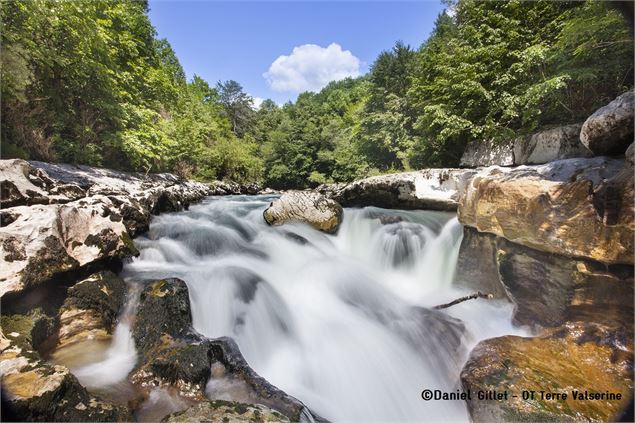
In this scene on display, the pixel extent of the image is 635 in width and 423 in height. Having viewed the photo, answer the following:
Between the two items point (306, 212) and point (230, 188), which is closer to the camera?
point (306, 212)

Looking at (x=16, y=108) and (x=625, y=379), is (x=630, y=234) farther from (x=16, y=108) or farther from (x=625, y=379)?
(x=16, y=108)

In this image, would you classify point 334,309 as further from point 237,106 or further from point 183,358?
point 237,106

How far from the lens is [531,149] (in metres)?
7.82

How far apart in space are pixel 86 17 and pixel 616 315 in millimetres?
11941

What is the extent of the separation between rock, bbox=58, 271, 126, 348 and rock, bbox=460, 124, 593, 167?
9314mm

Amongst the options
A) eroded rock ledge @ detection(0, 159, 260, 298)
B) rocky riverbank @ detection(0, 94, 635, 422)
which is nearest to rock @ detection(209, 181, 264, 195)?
eroded rock ledge @ detection(0, 159, 260, 298)

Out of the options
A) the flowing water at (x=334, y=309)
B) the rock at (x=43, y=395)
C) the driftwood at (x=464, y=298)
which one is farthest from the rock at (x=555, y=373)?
the rock at (x=43, y=395)

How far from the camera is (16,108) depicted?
680 cm

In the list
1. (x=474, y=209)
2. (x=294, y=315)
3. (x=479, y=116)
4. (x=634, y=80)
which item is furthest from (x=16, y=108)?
(x=634, y=80)

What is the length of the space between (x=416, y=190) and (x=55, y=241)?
8.95 meters

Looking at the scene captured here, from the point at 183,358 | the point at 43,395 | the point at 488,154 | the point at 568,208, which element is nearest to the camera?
the point at 43,395

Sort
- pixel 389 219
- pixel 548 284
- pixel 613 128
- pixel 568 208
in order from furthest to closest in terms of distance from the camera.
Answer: pixel 389 219 → pixel 548 284 → pixel 613 128 → pixel 568 208

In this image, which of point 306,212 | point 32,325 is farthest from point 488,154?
point 32,325

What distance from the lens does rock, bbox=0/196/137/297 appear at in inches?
125
